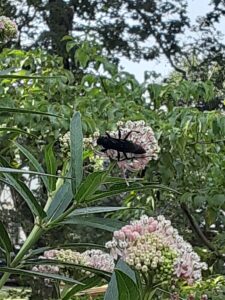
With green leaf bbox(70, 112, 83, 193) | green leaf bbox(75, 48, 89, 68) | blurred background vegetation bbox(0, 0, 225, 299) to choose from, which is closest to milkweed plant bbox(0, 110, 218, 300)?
green leaf bbox(70, 112, 83, 193)

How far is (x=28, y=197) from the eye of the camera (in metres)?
0.77

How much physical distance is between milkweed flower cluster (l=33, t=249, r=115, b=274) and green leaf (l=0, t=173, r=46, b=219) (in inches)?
3.6

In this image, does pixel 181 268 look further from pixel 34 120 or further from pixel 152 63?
pixel 152 63

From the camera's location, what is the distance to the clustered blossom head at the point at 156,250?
1.97ft

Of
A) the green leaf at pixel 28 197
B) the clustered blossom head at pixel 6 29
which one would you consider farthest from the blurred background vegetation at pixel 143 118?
the green leaf at pixel 28 197

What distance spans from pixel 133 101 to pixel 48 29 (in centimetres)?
313

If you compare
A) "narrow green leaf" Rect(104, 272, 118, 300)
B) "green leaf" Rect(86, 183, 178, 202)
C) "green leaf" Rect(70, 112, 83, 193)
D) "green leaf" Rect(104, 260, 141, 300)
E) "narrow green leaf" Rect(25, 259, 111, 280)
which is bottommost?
"narrow green leaf" Rect(25, 259, 111, 280)

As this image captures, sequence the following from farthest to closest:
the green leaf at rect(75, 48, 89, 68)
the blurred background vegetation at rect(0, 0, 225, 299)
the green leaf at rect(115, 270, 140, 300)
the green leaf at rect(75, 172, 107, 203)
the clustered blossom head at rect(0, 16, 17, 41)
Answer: the green leaf at rect(75, 48, 89, 68) < the blurred background vegetation at rect(0, 0, 225, 299) < the clustered blossom head at rect(0, 16, 17, 41) < the green leaf at rect(75, 172, 107, 203) < the green leaf at rect(115, 270, 140, 300)

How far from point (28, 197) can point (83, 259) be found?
0.42 ft

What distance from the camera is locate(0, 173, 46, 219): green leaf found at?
2.47ft

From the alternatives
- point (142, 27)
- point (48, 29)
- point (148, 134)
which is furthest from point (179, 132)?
point (142, 27)

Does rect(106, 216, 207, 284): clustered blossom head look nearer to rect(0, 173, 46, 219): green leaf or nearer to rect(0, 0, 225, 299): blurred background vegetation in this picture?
rect(0, 173, 46, 219): green leaf

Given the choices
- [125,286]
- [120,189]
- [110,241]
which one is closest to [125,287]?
[125,286]

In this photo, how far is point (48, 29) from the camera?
200 inches
